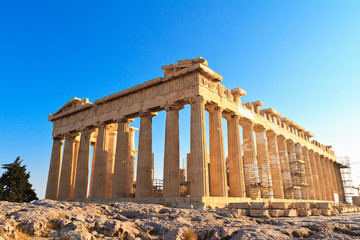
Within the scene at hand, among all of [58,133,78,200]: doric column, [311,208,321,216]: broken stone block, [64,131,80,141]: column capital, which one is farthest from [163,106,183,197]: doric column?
[58,133,78,200]: doric column

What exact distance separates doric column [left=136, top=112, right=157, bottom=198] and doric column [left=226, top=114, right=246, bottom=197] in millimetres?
6692

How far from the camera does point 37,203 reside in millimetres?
8906

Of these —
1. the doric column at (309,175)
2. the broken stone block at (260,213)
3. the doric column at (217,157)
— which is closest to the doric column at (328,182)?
the doric column at (309,175)

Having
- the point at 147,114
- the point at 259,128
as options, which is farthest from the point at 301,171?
the point at 147,114

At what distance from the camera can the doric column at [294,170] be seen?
107 ft

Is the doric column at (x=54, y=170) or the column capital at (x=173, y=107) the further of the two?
the doric column at (x=54, y=170)

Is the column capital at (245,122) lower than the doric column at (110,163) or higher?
higher

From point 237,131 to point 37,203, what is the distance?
1874 cm

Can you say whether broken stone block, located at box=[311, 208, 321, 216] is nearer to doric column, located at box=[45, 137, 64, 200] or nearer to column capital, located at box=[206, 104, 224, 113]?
column capital, located at box=[206, 104, 224, 113]

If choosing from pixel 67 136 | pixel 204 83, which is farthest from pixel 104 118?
pixel 204 83

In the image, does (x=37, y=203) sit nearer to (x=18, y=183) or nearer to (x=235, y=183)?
(x=235, y=183)

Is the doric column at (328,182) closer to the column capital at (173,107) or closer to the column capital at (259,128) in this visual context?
the column capital at (259,128)

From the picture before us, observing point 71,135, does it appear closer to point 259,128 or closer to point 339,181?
point 259,128

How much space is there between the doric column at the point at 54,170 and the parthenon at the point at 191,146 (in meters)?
0.10
